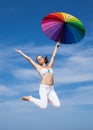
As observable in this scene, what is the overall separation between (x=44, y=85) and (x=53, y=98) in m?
0.90

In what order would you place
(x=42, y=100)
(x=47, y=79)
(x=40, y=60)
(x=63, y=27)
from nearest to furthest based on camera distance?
1. (x=42, y=100)
2. (x=47, y=79)
3. (x=40, y=60)
4. (x=63, y=27)

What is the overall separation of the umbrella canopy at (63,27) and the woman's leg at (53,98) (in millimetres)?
3522

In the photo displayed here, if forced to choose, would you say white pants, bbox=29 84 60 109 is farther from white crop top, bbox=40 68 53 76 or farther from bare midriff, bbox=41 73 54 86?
white crop top, bbox=40 68 53 76

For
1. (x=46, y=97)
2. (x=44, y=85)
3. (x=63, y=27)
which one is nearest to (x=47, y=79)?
(x=44, y=85)

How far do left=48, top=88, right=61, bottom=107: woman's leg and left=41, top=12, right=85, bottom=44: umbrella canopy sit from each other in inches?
139

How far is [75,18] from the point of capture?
79.5 feet

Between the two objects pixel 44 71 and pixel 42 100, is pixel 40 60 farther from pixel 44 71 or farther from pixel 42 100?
pixel 42 100

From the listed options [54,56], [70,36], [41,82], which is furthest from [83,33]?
[41,82]

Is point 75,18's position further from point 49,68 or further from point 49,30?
point 49,68

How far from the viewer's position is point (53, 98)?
2238cm

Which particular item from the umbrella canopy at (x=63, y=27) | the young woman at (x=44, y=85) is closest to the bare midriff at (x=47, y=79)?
the young woman at (x=44, y=85)

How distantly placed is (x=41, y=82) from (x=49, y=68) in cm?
94

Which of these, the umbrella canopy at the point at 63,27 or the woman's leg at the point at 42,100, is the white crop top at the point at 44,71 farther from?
the umbrella canopy at the point at 63,27

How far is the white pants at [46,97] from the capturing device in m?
22.3
